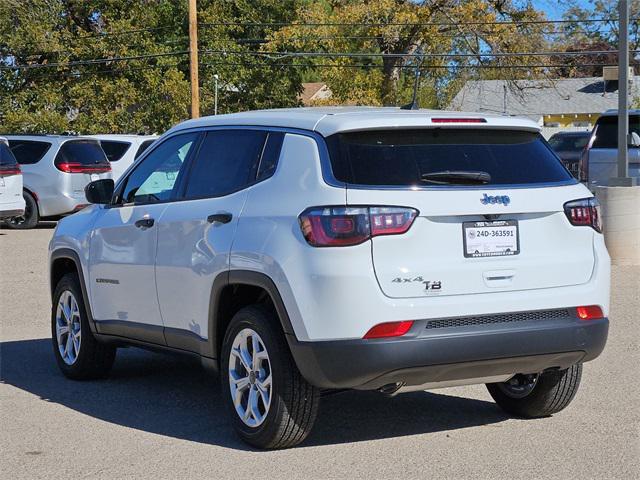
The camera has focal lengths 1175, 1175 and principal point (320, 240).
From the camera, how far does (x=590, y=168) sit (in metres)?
19.9

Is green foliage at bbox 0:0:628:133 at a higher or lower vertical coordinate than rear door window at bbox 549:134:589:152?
higher

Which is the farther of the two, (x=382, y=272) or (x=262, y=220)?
(x=262, y=220)

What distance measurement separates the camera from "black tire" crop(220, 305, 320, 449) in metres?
6.08

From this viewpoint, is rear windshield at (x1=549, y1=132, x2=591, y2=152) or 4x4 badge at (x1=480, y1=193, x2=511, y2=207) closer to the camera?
4x4 badge at (x1=480, y1=193, x2=511, y2=207)

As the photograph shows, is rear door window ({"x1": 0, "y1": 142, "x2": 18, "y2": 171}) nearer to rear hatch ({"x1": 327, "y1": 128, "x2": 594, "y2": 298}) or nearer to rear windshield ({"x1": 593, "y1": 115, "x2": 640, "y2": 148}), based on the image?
rear windshield ({"x1": 593, "y1": 115, "x2": 640, "y2": 148})

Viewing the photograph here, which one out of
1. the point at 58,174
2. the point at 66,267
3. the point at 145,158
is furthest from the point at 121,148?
the point at 145,158

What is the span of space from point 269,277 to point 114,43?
47.2 m

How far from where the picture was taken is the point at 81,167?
983 inches

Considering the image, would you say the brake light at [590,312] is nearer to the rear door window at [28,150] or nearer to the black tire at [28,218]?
the black tire at [28,218]

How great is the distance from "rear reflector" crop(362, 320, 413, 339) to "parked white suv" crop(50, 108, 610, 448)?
1 cm

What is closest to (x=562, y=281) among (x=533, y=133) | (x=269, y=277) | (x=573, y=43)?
(x=533, y=133)

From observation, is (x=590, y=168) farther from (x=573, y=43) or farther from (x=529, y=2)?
(x=573, y=43)

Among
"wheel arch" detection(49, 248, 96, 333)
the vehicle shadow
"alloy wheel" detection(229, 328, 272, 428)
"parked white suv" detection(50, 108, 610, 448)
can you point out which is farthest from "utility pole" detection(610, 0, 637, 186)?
"alloy wheel" detection(229, 328, 272, 428)

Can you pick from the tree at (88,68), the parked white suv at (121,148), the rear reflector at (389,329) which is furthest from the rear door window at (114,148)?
the tree at (88,68)
